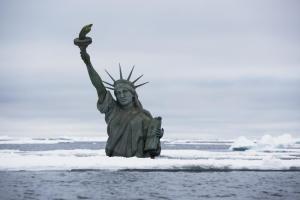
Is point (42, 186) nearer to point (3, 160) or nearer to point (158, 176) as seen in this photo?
point (158, 176)

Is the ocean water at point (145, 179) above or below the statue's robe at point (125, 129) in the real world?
below

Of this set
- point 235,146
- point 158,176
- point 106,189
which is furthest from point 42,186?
point 235,146

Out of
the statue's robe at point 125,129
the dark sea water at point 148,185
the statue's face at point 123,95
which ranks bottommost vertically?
the dark sea water at point 148,185

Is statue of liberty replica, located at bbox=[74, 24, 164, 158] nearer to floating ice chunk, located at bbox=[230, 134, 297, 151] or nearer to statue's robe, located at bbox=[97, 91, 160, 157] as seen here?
statue's robe, located at bbox=[97, 91, 160, 157]

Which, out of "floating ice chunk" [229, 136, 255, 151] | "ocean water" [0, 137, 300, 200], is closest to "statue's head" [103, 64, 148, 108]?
"ocean water" [0, 137, 300, 200]

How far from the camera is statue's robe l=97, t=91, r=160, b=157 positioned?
120 feet

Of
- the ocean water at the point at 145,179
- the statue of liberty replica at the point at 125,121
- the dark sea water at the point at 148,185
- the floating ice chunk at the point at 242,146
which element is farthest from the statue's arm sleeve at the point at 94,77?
the floating ice chunk at the point at 242,146

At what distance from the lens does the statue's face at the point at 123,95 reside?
3694cm

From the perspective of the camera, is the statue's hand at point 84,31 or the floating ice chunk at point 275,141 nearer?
the statue's hand at point 84,31

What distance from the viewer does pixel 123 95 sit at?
37.0 m

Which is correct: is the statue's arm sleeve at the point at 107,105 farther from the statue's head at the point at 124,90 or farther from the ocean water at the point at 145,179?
the ocean water at the point at 145,179

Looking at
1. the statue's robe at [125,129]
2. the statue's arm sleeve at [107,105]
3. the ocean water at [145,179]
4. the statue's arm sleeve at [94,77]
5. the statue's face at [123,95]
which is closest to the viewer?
the ocean water at [145,179]

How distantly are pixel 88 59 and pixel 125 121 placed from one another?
388 cm

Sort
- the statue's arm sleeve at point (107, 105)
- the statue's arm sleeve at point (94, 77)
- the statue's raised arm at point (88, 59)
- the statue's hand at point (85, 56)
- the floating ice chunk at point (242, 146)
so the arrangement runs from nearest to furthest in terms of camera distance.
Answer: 1. the statue's raised arm at point (88, 59)
2. the statue's hand at point (85, 56)
3. the statue's arm sleeve at point (94, 77)
4. the statue's arm sleeve at point (107, 105)
5. the floating ice chunk at point (242, 146)
